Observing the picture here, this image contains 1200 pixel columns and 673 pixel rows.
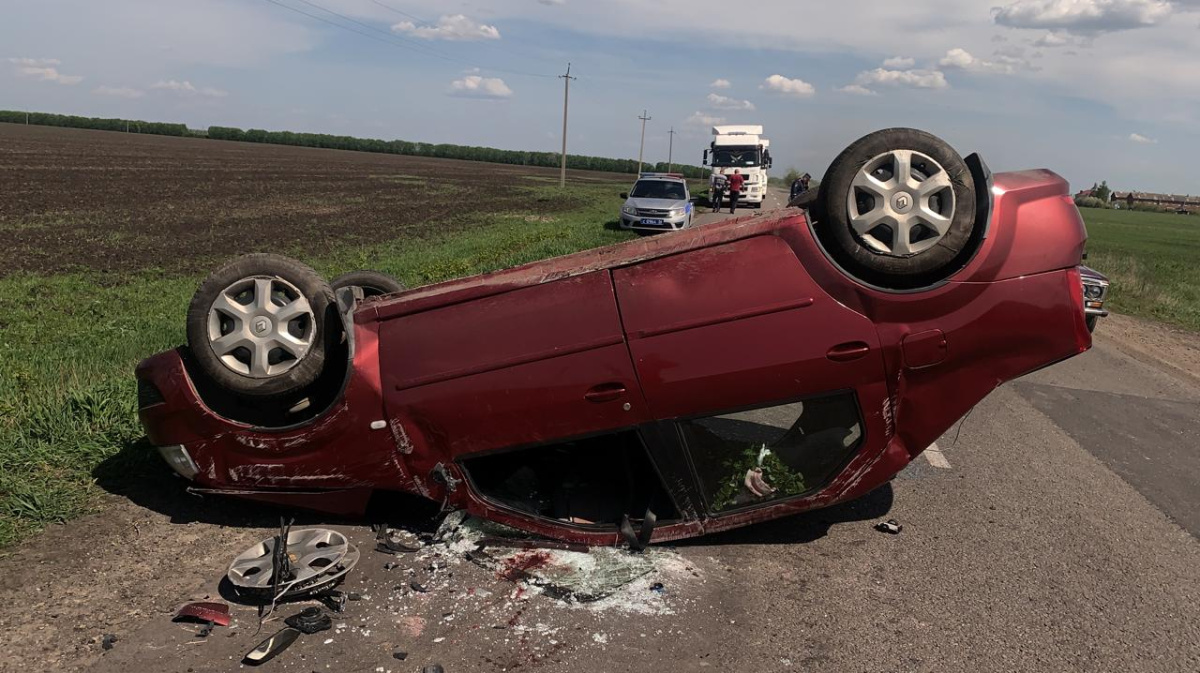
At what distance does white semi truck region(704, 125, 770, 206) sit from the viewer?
32.3 metres

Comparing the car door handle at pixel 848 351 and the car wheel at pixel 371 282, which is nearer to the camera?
the car door handle at pixel 848 351

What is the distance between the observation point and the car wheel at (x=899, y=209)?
3.48 meters

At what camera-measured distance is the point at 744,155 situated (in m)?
32.5

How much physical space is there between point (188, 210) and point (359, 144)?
10469 cm

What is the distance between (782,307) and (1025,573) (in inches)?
78.7

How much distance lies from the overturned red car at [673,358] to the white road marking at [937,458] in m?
1.84

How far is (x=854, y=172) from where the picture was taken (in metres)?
3.56

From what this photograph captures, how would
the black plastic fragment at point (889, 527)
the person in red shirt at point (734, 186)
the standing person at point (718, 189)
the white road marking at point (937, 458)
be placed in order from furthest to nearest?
the standing person at point (718, 189)
the person in red shirt at point (734, 186)
the white road marking at point (937, 458)
the black plastic fragment at point (889, 527)

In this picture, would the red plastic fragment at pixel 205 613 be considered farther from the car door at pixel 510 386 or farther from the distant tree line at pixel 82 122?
the distant tree line at pixel 82 122

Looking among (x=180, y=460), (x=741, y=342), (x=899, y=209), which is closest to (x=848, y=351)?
(x=741, y=342)

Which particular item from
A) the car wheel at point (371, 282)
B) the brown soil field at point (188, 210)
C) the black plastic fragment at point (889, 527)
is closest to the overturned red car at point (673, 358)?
the black plastic fragment at point (889, 527)

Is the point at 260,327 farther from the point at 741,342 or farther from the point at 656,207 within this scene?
the point at 656,207

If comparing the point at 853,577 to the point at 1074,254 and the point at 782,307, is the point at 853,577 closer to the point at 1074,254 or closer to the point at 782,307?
the point at 782,307

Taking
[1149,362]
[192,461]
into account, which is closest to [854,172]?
[192,461]
